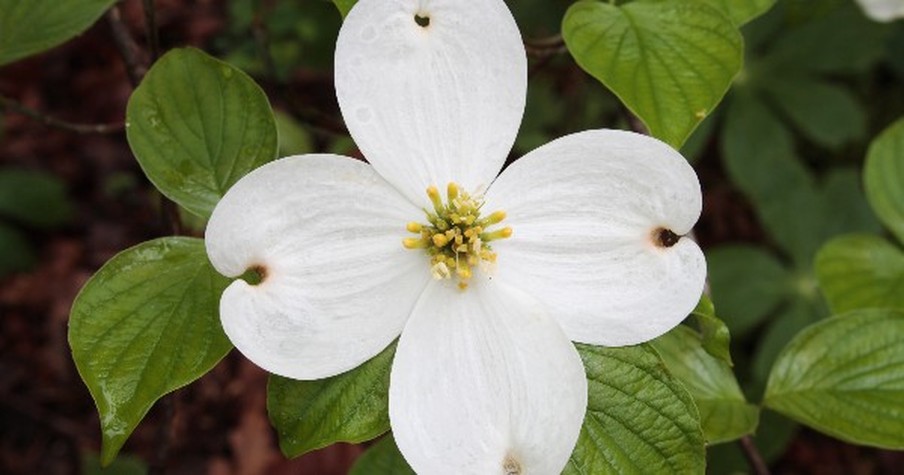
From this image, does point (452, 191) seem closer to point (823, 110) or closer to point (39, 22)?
point (39, 22)

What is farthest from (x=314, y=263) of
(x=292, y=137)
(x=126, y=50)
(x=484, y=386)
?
(x=292, y=137)

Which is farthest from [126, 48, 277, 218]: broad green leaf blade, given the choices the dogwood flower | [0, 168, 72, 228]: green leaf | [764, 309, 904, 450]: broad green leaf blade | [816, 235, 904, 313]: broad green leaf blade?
[0, 168, 72, 228]: green leaf

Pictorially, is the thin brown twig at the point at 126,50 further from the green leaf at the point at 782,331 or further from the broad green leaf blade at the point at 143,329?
the green leaf at the point at 782,331

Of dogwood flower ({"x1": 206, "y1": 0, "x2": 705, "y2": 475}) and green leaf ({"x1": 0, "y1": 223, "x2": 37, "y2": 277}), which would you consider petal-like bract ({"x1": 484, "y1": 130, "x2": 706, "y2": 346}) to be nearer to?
dogwood flower ({"x1": 206, "y1": 0, "x2": 705, "y2": 475})

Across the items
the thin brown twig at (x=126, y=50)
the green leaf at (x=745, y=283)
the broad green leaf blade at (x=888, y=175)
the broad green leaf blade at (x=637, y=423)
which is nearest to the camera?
the broad green leaf blade at (x=637, y=423)

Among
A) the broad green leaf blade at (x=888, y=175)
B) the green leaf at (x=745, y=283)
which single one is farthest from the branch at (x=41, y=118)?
the green leaf at (x=745, y=283)

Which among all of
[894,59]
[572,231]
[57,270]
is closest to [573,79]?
[894,59]
